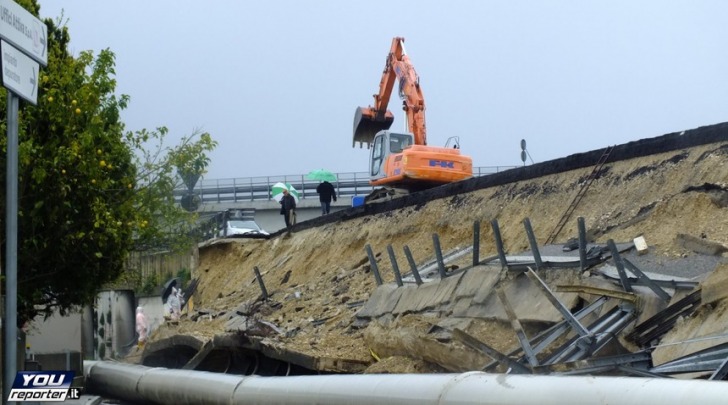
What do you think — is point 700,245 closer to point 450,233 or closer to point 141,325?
point 450,233

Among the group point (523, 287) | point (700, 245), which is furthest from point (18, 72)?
point (700, 245)

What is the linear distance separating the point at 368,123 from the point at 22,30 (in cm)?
3051

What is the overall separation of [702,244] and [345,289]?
11400 mm

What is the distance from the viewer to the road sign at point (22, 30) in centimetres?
833

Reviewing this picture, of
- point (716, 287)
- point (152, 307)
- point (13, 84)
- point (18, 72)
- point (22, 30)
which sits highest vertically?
point (22, 30)

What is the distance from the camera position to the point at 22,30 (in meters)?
8.54

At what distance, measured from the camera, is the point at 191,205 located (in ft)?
183

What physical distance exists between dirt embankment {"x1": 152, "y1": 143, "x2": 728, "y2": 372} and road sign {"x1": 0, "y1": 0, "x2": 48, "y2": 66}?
8.39 metres

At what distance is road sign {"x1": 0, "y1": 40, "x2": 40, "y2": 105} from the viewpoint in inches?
326

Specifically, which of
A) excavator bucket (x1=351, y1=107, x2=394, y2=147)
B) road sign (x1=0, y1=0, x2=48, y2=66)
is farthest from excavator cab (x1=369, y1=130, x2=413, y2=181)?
road sign (x1=0, y1=0, x2=48, y2=66)

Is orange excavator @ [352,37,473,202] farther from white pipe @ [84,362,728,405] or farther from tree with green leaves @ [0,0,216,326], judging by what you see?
white pipe @ [84,362,728,405]

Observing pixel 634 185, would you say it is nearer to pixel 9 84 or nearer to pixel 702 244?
pixel 702 244

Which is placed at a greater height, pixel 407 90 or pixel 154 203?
pixel 407 90

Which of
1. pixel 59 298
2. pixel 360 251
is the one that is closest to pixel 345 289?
pixel 360 251
